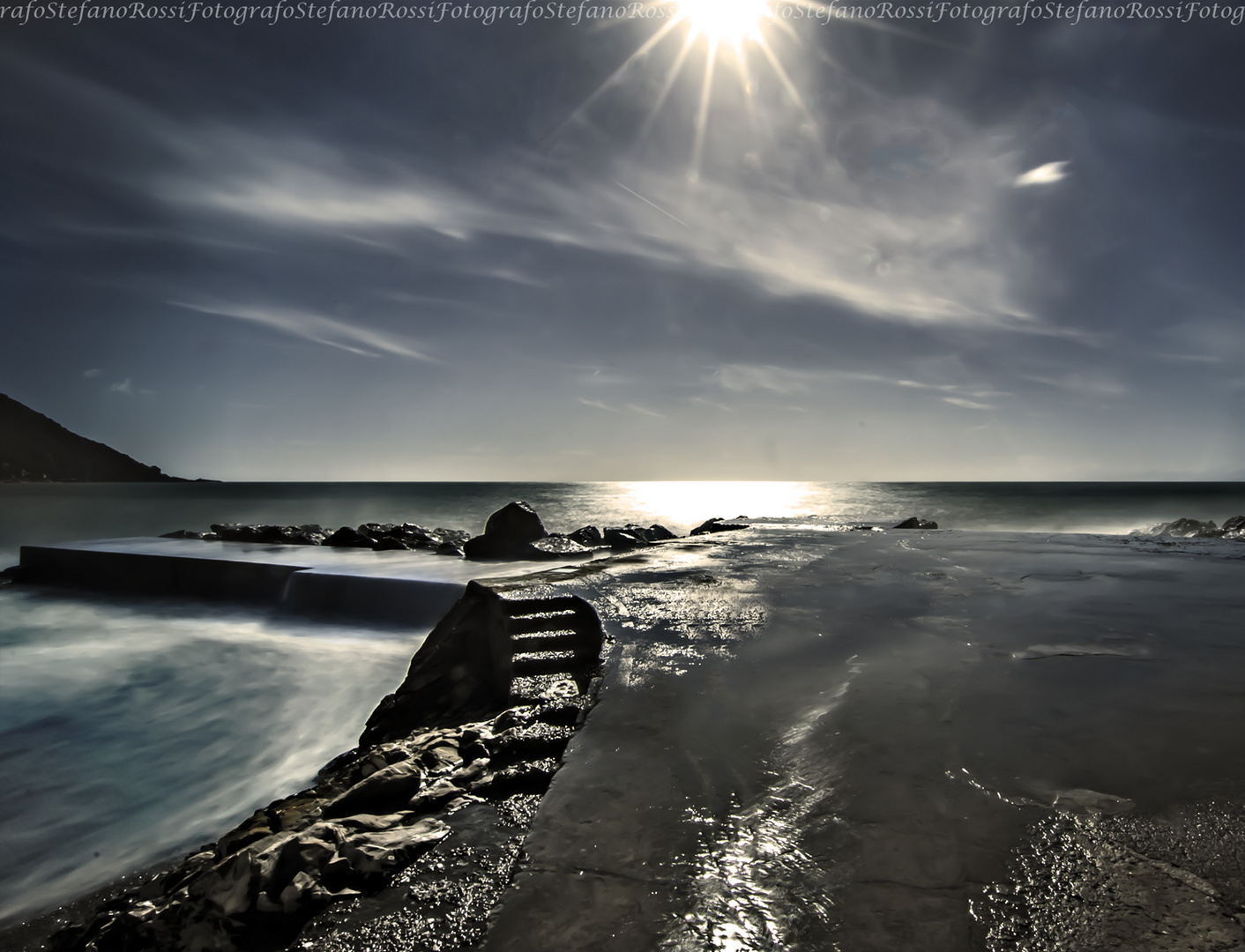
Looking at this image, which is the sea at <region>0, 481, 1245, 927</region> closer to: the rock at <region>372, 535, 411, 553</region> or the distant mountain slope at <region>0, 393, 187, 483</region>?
the rock at <region>372, 535, 411, 553</region>

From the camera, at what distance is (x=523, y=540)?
453 inches

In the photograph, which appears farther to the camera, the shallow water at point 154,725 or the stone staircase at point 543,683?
the shallow water at point 154,725

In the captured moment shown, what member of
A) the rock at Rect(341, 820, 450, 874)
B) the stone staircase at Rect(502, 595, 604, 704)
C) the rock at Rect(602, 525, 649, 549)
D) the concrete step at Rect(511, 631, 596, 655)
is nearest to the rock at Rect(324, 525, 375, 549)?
the rock at Rect(602, 525, 649, 549)

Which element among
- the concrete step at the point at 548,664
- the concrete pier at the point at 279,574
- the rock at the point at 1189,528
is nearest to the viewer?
the concrete step at the point at 548,664

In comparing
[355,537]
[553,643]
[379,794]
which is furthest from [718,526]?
[379,794]

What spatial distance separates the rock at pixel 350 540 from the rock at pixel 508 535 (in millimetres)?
3319

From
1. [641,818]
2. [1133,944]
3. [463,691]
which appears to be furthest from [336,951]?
[463,691]

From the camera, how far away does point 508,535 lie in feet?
37.7

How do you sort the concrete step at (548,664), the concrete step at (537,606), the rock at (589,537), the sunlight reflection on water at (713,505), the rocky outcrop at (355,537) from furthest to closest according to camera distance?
the sunlight reflection on water at (713,505) → the rocky outcrop at (355,537) → the rock at (589,537) → the concrete step at (537,606) → the concrete step at (548,664)

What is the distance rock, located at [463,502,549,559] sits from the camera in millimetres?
11305

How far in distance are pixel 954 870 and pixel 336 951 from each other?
179 cm

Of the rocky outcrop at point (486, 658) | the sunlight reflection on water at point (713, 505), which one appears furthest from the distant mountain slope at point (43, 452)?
the rocky outcrop at point (486, 658)

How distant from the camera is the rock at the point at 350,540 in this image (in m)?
13.5

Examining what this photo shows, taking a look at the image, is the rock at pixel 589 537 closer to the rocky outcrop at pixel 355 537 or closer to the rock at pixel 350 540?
the rocky outcrop at pixel 355 537
